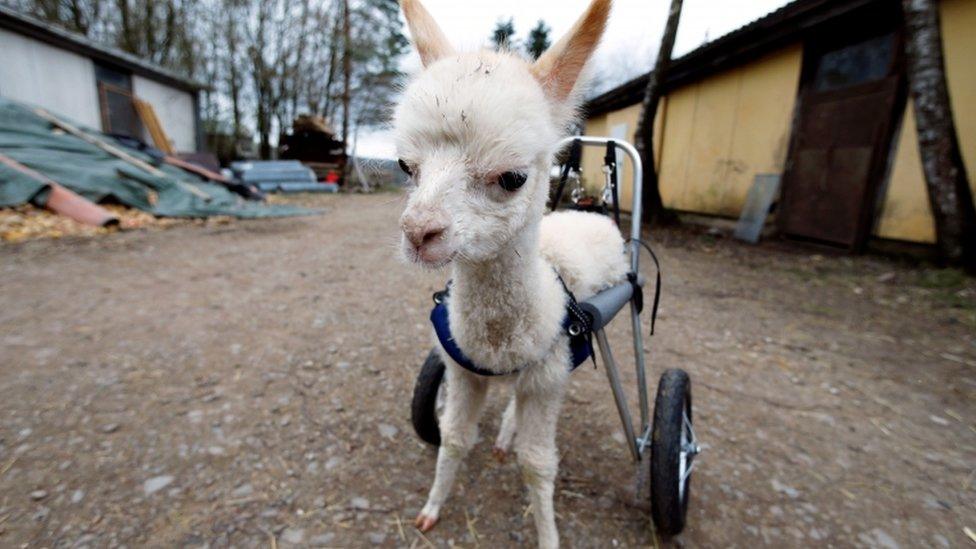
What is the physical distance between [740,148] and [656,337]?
700cm

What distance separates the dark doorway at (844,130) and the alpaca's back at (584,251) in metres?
6.65

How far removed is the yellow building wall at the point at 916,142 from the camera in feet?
18.6

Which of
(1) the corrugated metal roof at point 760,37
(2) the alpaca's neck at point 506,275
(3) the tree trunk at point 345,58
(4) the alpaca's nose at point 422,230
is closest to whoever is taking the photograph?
(4) the alpaca's nose at point 422,230

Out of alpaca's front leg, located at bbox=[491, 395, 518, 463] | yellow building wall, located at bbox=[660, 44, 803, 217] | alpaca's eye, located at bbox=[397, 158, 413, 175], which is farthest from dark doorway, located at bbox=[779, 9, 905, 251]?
alpaca's eye, located at bbox=[397, 158, 413, 175]

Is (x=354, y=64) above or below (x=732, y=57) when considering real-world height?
above

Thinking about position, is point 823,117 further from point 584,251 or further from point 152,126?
point 152,126

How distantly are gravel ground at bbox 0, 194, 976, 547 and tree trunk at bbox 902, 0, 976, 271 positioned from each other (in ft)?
3.60

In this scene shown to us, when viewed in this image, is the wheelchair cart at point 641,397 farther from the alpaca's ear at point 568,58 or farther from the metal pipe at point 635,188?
the alpaca's ear at point 568,58

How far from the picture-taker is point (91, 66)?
12719 millimetres

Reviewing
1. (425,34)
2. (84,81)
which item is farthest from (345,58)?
(425,34)

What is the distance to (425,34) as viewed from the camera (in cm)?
159

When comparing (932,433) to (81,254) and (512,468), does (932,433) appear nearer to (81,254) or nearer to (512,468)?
(512,468)

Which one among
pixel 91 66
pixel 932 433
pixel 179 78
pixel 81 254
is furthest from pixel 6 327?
pixel 179 78

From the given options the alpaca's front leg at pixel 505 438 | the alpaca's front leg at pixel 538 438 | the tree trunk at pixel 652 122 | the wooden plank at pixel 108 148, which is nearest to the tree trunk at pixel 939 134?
the tree trunk at pixel 652 122
